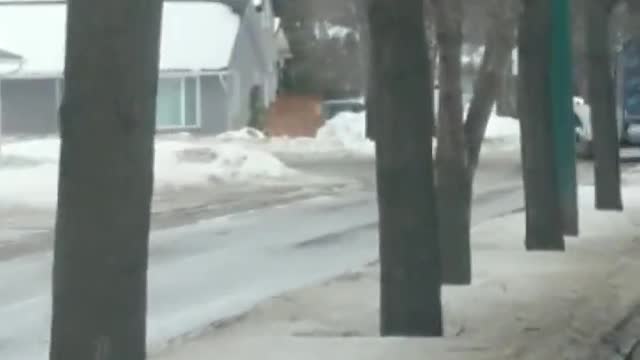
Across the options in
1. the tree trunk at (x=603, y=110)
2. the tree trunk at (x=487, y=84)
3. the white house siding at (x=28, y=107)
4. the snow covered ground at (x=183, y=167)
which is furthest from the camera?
the white house siding at (x=28, y=107)

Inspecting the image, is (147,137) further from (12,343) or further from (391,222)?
(12,343)

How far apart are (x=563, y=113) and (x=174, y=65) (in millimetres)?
35604

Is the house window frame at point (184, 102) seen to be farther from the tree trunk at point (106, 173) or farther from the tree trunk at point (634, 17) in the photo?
the tree trunk at point (106, 173)

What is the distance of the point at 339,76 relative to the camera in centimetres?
7600

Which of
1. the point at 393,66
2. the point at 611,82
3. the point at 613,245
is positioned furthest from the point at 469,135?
the point at 611,82

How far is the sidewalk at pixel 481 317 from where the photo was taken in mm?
10859

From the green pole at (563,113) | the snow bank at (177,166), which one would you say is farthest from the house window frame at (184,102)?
the green pole at (563,113)

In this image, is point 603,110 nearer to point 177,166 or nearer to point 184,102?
point 177,166

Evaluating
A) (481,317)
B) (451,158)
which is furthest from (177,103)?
(481,317)

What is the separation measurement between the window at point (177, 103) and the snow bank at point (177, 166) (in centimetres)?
→ 1174

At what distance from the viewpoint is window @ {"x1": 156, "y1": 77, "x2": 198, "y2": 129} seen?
55750 millimetres

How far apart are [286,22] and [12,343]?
6403 centimetres

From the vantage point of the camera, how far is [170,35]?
56.8 meters

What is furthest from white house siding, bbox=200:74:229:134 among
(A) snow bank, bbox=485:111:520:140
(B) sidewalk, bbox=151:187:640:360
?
(B) sidewalk, bbox=151:187:640:360
